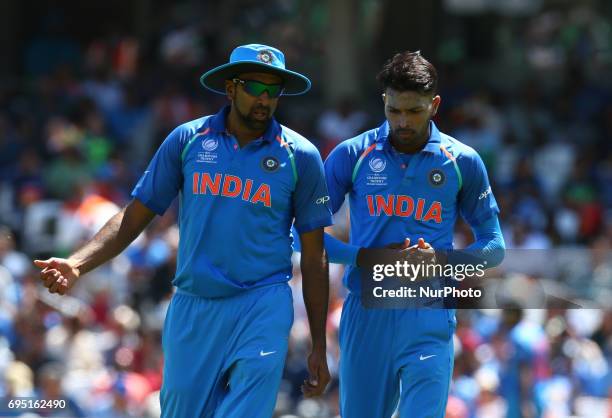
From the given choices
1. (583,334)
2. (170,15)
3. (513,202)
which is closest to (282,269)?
(583,334)

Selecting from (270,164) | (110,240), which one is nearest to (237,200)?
Result: (270,164)

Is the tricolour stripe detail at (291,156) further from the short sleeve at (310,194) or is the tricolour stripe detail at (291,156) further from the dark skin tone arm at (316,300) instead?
the dark skin tone arm at (316,300)

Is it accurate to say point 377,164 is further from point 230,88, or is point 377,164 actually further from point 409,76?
point 230,88

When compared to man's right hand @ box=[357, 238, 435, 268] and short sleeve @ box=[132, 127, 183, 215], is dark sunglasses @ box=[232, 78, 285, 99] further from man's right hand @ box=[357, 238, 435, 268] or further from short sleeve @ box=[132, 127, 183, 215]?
man's right hand @ box=[357, 238, 435, 268]

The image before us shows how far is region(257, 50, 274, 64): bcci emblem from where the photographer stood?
6.61 meters

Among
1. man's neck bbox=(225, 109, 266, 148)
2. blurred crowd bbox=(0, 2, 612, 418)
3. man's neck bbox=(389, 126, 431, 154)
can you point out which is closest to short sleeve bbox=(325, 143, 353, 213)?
man's neck bbox=(389, 126, 431, 154)

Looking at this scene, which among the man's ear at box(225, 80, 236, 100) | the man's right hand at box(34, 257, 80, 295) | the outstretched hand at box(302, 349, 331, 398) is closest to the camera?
the man's right hand at box(34, 257, 80, 295)

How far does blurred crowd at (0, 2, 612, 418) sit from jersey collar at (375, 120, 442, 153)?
101 inches

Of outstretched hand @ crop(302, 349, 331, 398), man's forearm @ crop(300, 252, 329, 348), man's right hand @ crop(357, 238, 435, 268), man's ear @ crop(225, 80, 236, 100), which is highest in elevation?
man's ear @ crop(225, 80, 236, 100)

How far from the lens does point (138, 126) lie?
17234 millimetres

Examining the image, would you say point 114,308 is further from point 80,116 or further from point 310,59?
point 310,59

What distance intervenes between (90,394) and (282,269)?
5.71m

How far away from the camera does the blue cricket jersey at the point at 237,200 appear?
6.58 m

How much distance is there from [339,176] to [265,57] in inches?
32.5
